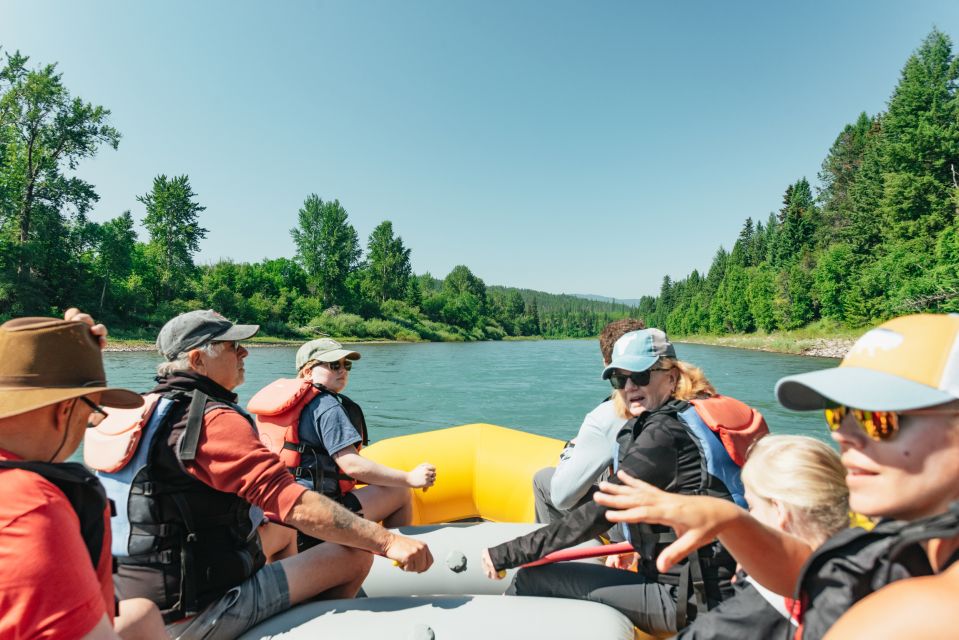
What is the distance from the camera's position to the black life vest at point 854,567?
78 cm

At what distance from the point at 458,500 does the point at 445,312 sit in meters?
61.9

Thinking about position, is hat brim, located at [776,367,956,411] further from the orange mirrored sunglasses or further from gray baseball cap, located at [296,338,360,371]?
gray baseball cap, located at [296,338,360,371]

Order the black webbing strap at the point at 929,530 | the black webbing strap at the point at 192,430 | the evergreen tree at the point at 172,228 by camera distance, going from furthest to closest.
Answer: the evergreen tree at the point at 172,228, the black webbing strap at the point at 192,430, the black webbing strap at the point at 929,530

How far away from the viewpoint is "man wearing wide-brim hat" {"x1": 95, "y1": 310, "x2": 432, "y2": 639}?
1627 millimetres

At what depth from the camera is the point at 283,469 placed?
1.68 meters

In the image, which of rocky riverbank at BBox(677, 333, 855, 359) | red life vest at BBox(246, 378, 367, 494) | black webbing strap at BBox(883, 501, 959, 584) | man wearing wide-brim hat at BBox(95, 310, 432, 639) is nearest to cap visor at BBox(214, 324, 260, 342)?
man wearing wide-brim hat at BBox(95, 310, 432, 639)

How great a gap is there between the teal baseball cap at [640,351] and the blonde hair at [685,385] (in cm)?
4

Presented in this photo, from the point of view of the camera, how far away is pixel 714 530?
999mm

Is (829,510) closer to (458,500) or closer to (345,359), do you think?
(345,359)

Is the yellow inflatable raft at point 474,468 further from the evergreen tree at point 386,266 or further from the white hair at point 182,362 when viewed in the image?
the evergreen tree at point 386,266

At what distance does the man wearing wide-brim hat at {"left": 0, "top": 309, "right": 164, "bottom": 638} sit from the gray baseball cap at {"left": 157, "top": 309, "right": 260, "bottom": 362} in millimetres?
533

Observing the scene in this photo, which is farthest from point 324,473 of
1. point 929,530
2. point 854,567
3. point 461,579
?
point 929,530

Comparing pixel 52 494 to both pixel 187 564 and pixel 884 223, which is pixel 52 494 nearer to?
pixel 187 564

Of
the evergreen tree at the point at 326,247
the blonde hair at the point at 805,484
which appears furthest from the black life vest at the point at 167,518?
the evergreen tree at the point at 326,247
